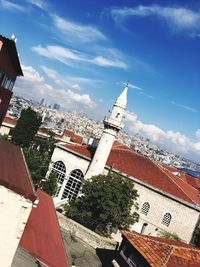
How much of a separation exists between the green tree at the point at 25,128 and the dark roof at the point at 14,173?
107ft

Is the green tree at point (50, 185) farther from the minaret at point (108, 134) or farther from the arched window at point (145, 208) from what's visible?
the arched window at point (145, 208)

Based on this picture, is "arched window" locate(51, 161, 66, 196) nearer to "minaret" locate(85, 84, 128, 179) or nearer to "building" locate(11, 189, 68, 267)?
"minaret" locate(85, 84, 128, 179)

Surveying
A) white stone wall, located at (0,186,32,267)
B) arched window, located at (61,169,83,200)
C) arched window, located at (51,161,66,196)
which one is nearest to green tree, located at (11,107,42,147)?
arched window, located at (51,161,66,196)

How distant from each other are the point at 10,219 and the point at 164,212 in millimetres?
26080

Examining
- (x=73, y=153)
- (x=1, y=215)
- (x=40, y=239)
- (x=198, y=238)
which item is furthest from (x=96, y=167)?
(x=1, y=215)

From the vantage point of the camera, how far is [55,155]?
41.6 metres

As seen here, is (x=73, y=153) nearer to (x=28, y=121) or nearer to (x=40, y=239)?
(x=28, y=121)

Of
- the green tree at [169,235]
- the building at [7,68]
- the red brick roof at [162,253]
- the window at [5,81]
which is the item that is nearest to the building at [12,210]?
the red brick roof at [162,253]

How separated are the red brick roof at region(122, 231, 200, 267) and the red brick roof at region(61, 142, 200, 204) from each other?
18795mm

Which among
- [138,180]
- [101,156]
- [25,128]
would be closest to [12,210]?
[138,180]

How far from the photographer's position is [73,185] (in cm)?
3962

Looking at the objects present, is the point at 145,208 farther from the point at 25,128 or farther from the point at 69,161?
the point at 25,128

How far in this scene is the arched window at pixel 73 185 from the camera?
3916 cm

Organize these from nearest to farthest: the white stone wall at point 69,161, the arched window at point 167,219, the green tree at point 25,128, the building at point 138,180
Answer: the building at point 138,180, the arched window at point 167,219, the white stone wall at point 69,161, the green tree at point 25,128
